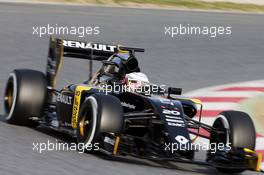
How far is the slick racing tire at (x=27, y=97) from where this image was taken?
9.60 metres

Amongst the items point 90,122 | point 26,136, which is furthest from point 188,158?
point 26,136

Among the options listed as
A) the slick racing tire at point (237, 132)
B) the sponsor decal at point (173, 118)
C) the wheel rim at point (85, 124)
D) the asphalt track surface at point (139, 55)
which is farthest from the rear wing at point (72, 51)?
the slick racing tire at point (237, 132)

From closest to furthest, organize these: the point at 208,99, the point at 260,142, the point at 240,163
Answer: the point at 240,163
the point at 260,142
the point at 208,99

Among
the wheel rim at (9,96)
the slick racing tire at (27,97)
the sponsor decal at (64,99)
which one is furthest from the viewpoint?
the wheel rim at (9,96)

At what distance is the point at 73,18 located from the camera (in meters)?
22.3

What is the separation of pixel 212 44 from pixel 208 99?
7.32 metres

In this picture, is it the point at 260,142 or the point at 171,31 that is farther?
the point at 171,31

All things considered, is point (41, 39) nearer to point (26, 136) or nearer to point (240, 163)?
point (26, 136)

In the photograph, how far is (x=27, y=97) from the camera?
961 cm

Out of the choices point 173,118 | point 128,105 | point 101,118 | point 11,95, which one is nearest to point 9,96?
point 11,95

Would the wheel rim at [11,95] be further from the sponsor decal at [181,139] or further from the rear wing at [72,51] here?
the sponsor decal at [181,139]

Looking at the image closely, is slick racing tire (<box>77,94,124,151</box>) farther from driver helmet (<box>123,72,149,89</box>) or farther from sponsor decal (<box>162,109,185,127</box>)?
driver helmet (<box>123,72,149,89</box>)

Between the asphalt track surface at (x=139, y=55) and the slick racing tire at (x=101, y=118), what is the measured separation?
20 centimetres

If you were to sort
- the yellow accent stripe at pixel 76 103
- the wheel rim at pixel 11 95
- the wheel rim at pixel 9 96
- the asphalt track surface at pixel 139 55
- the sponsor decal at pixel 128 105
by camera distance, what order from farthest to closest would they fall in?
the wheel rim at pixel 9 96
the wheel rim at pixel 11 95
the yellow accent stripe at pixel 76 103
the sponsor decal at pixel 128 105
the asphalt track surface at pixel 139 55
